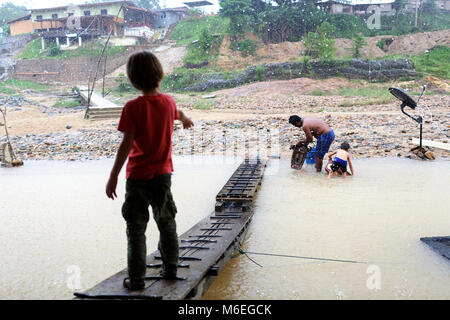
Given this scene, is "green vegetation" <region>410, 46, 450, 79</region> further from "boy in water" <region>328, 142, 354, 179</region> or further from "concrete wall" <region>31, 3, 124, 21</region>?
"concrete wall" <region>31, 3, 124, 21</region>

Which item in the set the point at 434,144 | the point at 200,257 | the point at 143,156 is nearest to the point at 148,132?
the point at 143,156

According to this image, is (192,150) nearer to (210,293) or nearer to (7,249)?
(7,249)

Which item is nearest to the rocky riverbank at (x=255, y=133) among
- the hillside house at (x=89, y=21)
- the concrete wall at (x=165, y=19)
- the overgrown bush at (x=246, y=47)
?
the overgrown bush at (x=246, y=47)

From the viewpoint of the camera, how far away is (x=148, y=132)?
2.32 metres

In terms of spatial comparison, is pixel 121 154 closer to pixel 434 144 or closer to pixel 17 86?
pixel 434 144

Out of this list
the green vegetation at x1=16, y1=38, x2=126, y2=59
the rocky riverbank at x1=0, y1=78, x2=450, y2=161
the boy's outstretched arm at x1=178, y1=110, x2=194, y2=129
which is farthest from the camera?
the green vegetation at x1=16, y1=38, x2=126, y2=59

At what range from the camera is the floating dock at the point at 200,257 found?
2.43 m

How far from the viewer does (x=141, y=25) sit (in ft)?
131

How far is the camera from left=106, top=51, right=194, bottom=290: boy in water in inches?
A: 89.3

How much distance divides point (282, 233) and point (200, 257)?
147 cm

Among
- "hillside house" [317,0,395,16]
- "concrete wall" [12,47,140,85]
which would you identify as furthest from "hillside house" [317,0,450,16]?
"concrete wall" [12,47,140,85]

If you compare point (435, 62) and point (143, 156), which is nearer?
point (143, 156)

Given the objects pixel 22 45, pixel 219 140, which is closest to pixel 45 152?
pixel 219 140

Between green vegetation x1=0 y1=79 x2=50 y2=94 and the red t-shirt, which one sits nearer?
the red t-shirt
